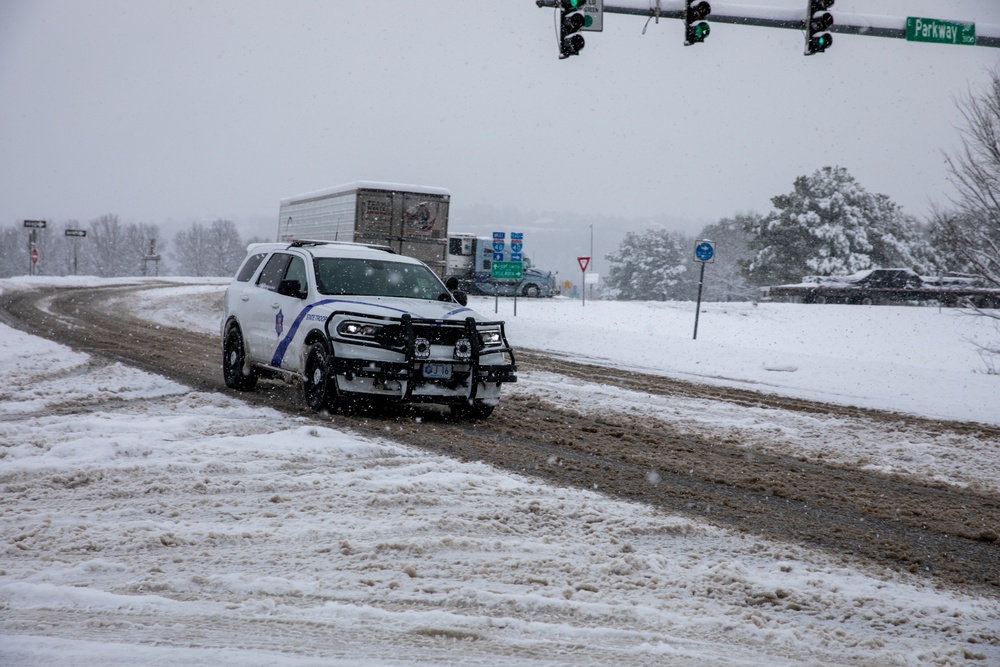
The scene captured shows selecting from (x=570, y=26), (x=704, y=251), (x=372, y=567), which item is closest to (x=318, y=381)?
(x=372, y=567)

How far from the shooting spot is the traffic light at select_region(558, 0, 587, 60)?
14.1m

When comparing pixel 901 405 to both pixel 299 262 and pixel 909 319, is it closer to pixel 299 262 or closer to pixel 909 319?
pixel 299 262

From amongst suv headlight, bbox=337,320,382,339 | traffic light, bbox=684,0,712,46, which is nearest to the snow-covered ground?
suv headlight, bbox=337,320,382,339

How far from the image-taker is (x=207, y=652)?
9.97ft

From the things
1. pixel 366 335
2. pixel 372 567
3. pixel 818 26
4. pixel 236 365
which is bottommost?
pixel 372 567

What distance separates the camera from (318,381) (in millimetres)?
8688

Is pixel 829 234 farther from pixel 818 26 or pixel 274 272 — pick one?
pixel 274 272

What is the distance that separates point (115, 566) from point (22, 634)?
0.79m

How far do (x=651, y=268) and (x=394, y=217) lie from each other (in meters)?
68.0

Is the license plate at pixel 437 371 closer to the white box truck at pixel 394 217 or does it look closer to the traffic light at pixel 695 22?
the traffic light at pixel 695 22

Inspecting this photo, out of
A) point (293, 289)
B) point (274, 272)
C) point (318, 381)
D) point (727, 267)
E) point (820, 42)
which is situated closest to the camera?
point (318, 381)

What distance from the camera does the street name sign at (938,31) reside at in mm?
15305

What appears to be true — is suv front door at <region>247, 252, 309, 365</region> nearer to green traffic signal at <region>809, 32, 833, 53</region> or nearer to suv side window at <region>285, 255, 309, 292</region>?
suv side window at <region>285, 255, 309, 292</region>

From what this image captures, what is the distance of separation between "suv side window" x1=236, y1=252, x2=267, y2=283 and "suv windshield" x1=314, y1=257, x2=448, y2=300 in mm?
1626
